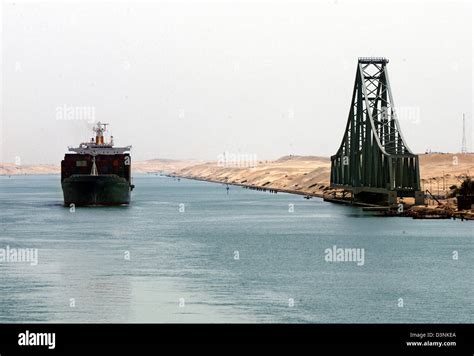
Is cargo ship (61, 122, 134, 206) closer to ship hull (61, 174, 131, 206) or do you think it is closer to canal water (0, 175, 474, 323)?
ship hull (61, 174, 131, 206)

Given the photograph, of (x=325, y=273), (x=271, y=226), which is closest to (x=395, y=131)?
(x=271, y=226)

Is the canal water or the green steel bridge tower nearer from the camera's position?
the canal water

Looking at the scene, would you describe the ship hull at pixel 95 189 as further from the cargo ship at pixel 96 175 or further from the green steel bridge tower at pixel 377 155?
the green steel bridge tower at pixel 377 155

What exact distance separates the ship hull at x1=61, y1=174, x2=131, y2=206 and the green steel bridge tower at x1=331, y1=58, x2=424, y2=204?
43206 millimetres

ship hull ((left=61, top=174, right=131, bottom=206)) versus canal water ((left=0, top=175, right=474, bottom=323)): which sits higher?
ship hull ((left=61, top=174, right=131, bottom=206))

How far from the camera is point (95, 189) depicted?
135 m

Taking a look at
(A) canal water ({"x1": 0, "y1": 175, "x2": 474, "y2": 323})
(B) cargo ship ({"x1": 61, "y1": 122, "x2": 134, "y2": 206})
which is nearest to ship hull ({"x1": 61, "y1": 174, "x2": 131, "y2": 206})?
(B) cargo ship ({"x1": 61, "y1": 122, "x2": 134, "y2": 206})

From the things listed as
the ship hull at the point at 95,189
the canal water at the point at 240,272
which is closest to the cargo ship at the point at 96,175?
the ship hull at the point at 95,189

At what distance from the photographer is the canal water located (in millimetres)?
42719
